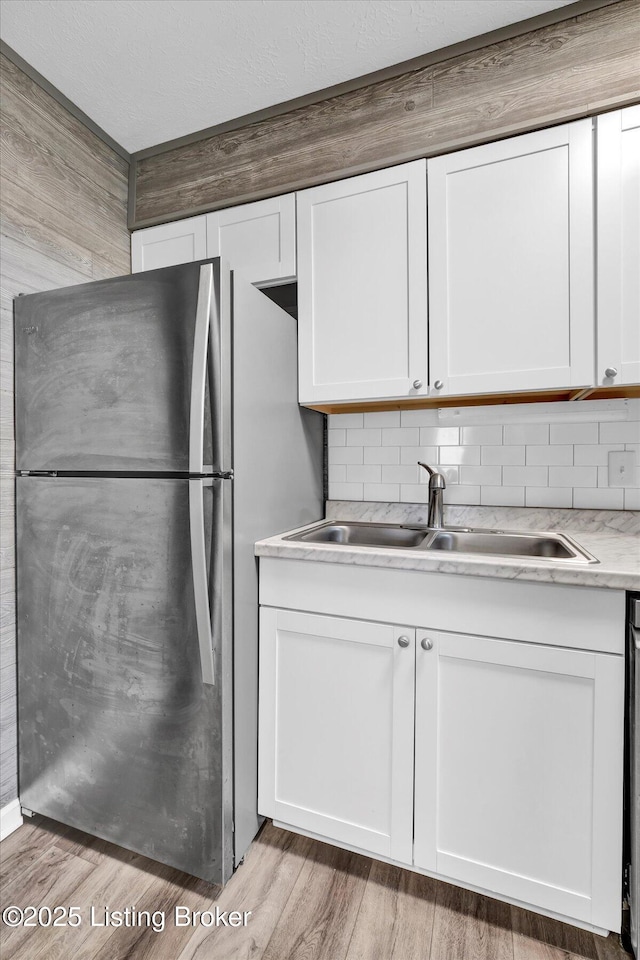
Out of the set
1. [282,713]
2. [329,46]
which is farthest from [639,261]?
[282,713]

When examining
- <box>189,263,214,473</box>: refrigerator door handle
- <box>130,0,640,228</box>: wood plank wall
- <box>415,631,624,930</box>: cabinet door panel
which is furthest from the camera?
<box>130,0,640,228</box>: wood plank wall

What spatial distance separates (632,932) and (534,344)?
60.1 inches

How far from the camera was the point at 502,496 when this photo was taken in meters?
1.79

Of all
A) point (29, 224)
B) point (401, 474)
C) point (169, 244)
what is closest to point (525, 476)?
point (401, 474)

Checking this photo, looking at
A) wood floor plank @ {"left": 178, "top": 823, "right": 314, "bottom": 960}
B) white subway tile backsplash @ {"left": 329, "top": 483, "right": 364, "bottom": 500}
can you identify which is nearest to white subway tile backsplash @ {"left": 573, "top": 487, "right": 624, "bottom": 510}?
white subway tile backsplash @ {"left": 329, "top": 483, "right": 364, "bottom": 500}

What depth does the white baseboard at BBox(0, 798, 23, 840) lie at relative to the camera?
1.53 metres

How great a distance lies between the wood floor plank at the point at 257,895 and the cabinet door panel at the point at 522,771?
0.40 meters

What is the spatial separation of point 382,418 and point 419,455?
8.6 inches

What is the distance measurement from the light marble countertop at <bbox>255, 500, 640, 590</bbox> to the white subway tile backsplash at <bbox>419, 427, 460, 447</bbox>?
25 centimetres

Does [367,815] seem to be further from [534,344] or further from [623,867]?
[534,344]

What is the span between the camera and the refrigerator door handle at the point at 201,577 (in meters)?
1.26

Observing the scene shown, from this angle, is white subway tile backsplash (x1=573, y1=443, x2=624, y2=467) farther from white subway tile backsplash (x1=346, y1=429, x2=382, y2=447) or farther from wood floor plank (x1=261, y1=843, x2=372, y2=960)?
wood floor plank (x1=261, y1=843, x2=372, y2=960)

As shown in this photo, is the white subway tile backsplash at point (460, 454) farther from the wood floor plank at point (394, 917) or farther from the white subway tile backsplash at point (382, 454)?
the wood floor plank at point (394, 917)

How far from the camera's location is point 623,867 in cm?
115
